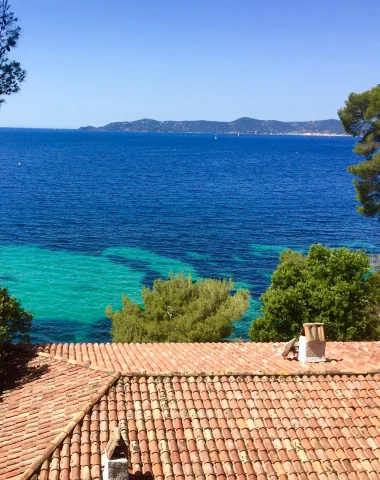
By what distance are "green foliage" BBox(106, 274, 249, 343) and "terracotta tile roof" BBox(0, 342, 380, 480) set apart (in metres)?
10.5

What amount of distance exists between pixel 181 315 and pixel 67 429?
1570cm

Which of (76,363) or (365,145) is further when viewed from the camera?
(365,145)

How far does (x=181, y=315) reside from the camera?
26188 mm

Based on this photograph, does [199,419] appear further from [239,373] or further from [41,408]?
[41,408]

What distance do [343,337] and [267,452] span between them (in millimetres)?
13608

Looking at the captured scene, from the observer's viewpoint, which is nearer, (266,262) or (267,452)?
(267,452)

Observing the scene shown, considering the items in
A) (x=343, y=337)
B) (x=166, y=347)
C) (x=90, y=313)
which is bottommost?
(x=90, y=313)

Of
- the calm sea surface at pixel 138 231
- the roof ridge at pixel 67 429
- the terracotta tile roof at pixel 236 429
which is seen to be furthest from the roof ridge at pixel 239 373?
the calm sea surface at pixel 138 231

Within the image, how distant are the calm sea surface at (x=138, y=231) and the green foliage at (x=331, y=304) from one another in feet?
40.2

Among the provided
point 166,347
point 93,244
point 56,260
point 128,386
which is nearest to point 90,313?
point 56,260

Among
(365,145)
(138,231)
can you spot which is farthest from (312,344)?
(138,231)

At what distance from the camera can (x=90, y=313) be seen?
1558 inches

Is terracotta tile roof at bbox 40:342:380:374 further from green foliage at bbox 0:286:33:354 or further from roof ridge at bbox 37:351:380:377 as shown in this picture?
green foliage at bbox 0:286:33:354

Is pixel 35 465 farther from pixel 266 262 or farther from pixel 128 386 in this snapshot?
pixel 266 262
